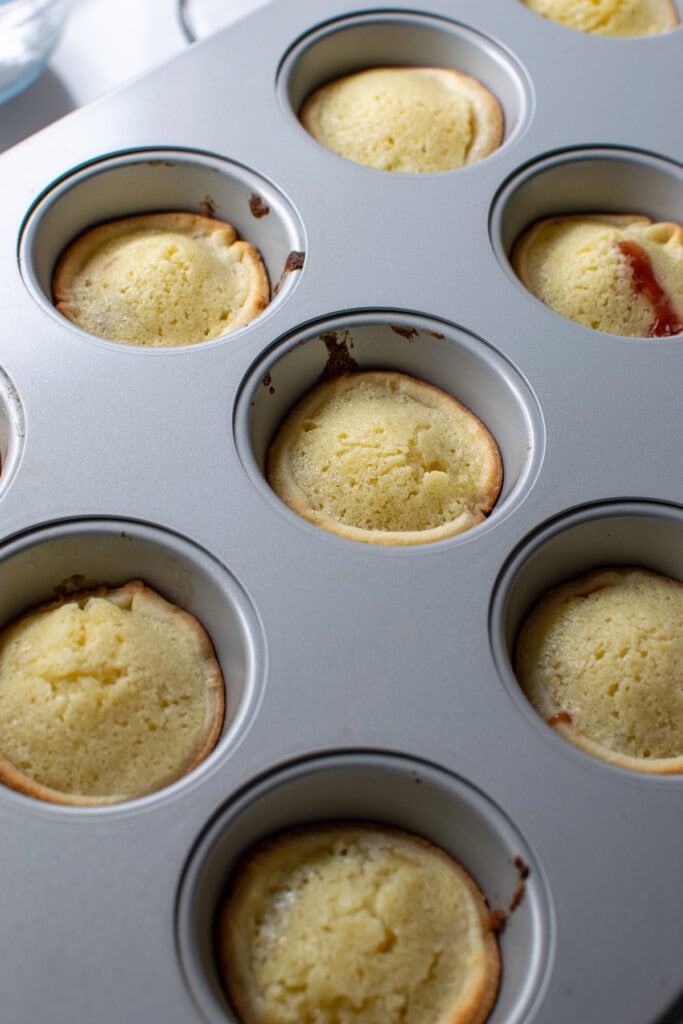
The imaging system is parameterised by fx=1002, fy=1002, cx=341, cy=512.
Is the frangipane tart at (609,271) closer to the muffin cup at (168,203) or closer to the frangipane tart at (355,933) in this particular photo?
the muffin cup at (168,203)

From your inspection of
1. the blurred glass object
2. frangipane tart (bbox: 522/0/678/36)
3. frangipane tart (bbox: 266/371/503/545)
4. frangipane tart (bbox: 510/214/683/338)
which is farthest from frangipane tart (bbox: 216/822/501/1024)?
frangipane tart (bbox: 522/0/678/36)

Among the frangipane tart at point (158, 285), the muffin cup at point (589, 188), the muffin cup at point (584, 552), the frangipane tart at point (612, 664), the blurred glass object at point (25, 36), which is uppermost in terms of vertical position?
the blurred glass object at point (25, 36)

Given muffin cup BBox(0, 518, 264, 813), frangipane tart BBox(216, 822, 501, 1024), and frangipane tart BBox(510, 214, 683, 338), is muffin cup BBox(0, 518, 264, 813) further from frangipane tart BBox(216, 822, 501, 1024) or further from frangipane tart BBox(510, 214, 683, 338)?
frangipane tart BBox(510, 214, 683, 338)

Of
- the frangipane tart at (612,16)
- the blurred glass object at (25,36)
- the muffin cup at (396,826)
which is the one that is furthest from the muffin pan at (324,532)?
the blurred glass object at (25,36)

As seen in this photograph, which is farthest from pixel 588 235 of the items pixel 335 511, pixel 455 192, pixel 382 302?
pixel 335 511

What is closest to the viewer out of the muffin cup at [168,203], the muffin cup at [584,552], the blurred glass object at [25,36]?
the muffin cup at [584,552]

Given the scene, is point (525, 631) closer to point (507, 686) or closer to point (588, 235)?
point (507, 686)

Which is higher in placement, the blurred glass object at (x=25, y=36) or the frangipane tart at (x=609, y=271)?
the blurred glass object at (x=25, y=36)
